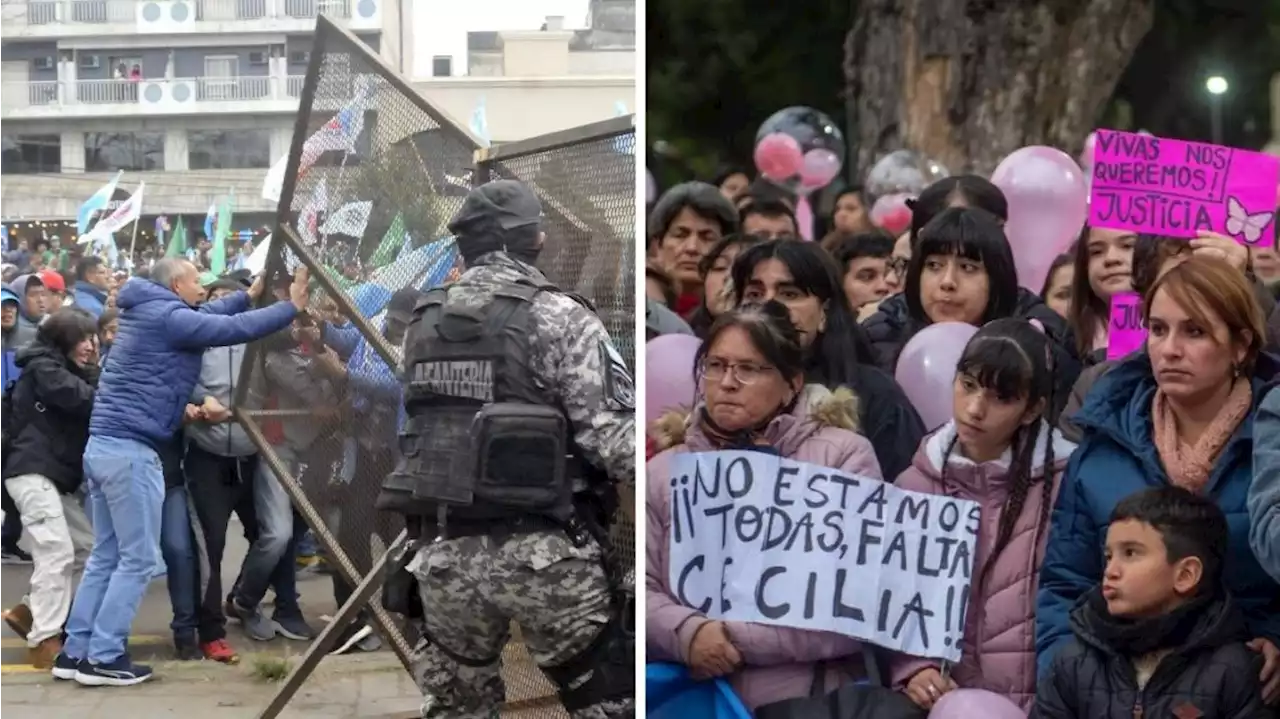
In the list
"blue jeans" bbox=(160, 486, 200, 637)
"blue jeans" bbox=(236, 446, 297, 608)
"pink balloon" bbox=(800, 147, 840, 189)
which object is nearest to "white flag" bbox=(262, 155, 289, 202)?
"blue jeans" bbox=(236, 446, 297, 608)

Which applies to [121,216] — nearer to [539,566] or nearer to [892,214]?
[539,566]

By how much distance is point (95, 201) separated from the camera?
3359 millimetres

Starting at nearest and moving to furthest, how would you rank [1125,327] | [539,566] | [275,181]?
[1125,327]
[539,566]
[275,181]

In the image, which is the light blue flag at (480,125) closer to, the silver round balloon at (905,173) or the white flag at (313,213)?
the white flag at (313,213)

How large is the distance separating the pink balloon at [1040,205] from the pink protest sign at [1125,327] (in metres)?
0.15

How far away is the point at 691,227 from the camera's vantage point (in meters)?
2.92

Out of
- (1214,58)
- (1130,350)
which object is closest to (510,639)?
(1130,350)

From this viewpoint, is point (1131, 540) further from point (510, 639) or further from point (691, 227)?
point (510, 639)

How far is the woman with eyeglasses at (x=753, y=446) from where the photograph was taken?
9.48 feet

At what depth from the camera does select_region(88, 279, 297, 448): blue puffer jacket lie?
358cm

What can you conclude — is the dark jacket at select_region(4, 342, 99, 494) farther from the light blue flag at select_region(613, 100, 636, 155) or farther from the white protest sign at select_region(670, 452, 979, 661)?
the white protest sign at select_region(670, 452, 979, 661)

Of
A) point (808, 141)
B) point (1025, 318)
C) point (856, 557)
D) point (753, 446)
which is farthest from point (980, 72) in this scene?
point (856, 557)

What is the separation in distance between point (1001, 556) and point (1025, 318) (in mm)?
471

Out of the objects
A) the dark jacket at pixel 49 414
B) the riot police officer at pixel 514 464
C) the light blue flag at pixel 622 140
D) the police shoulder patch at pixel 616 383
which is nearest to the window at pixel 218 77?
the riot police officer at pixel 514 464
